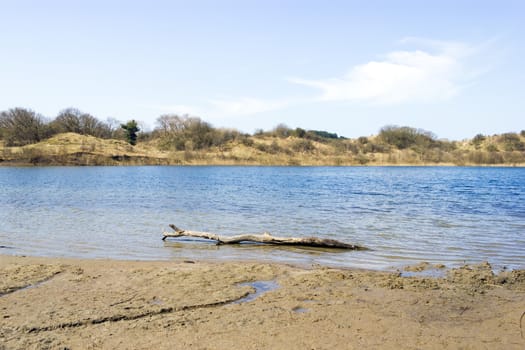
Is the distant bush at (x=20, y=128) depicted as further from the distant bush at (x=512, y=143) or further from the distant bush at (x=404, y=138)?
the distant bush at (x=512, y=143)

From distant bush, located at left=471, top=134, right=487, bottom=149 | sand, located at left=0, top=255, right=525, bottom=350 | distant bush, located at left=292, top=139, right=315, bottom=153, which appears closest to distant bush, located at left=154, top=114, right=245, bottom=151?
distant bush, located at left=292, top=139, right=315, bottom=153

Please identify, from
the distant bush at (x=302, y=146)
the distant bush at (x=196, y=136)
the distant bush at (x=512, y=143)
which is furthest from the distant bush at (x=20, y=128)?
the distant bush at (x=512, y=143)

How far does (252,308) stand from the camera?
21.8 ft

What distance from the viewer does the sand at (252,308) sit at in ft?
17.8

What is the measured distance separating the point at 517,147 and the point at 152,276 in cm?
14200

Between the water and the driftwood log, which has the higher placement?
the driftwood log

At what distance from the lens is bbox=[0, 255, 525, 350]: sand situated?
5.41 metres

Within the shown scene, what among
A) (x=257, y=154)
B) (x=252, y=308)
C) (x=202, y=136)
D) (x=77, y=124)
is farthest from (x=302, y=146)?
(x=252, y=308)

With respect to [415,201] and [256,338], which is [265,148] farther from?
[256,338]

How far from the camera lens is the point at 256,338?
546 centimetres

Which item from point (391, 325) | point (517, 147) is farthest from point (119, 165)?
point (517, 147)

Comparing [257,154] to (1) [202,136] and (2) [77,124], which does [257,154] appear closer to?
(1) [202,136]

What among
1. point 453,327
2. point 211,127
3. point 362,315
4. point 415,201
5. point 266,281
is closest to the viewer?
point 453,327

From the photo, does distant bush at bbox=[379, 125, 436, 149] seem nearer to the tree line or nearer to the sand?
the tree line
